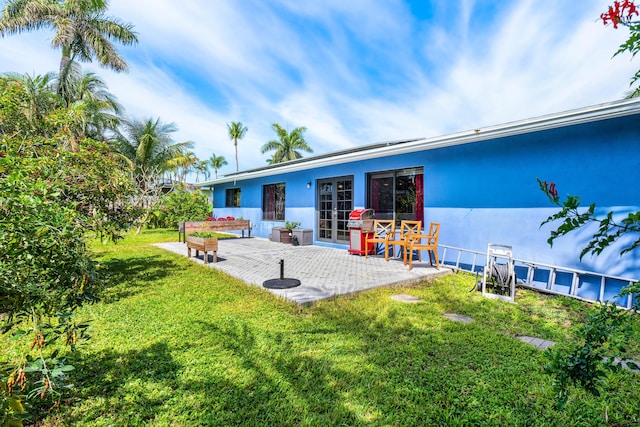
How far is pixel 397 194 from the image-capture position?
830 centimetres

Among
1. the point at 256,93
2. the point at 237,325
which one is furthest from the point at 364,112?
the point at 237,325

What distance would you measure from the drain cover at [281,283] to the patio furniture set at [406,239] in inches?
106

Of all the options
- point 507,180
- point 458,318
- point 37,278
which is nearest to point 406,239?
point 507,180

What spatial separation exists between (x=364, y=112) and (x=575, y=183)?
479 inches

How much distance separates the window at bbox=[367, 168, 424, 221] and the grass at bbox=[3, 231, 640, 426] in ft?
12.1

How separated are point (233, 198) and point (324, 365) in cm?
1476

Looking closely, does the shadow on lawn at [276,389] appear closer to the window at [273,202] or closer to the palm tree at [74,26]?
the window at [273,202]

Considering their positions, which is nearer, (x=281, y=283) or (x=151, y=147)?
(x=281, y=283)

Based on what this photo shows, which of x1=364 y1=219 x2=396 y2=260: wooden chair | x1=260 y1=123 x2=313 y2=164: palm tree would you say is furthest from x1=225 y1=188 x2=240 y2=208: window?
x1=260 y1=123 x2=313 y2=164: palm tree

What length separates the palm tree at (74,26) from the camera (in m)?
13.2

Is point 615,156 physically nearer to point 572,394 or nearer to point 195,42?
point 572,394

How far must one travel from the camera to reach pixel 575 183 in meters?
5.18

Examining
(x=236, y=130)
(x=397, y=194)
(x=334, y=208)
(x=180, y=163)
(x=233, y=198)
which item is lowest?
(x=334, y=208)

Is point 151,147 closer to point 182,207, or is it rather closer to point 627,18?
point 182,207
